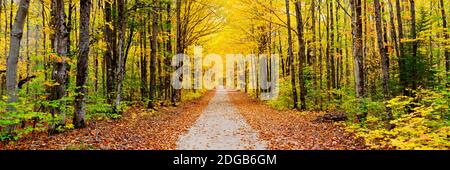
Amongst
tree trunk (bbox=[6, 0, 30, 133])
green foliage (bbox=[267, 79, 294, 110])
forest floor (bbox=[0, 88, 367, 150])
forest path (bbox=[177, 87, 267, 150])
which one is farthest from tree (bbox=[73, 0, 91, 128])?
green foliage (bbox=[267, 79, 294, 110])

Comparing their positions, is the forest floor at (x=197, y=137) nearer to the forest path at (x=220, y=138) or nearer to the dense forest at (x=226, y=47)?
the forest path at (x=220, y=138)

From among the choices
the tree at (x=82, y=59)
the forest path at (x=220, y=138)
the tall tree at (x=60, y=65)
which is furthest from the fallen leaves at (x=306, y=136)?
the tall tree at (x=60, y=65)

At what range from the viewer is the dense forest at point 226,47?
29.3ft

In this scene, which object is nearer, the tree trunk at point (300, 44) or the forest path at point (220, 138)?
the forest path at point (220, 138)

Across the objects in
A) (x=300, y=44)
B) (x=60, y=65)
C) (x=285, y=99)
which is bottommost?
(x=285, y=99)

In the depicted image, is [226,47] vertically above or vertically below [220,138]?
above

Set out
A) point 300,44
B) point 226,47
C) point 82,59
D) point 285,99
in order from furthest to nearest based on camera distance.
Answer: point 226,47, point 285,99, point 300,44, point 82,59

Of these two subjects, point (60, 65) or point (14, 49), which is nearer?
point (14, 49)

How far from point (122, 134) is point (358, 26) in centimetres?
952

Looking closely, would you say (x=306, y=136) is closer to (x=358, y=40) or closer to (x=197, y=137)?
(x=197, y=137)

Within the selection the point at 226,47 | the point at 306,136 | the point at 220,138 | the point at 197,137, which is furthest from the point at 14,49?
the point at 226,47

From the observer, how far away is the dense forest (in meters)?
8.92

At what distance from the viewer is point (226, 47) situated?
131 ft

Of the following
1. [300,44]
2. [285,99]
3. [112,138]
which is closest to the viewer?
[112,138]
